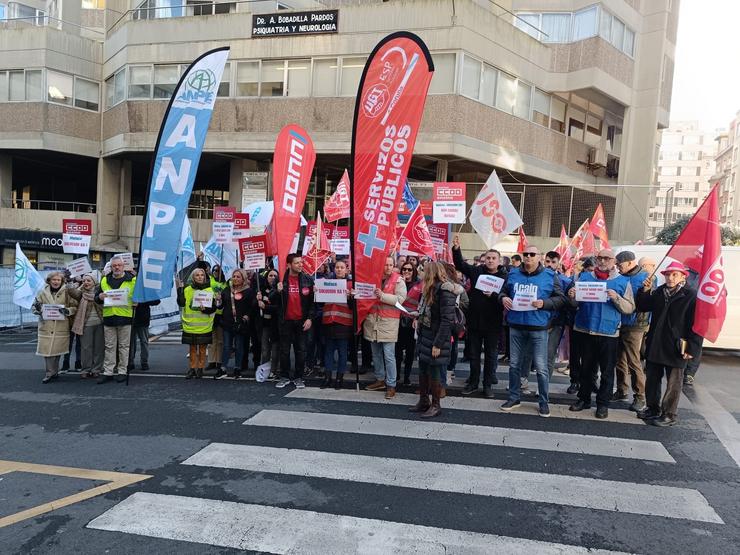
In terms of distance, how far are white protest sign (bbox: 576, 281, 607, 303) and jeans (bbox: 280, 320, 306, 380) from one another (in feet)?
12.5

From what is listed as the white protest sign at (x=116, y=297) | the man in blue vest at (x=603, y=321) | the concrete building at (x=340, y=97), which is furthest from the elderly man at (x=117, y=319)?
the concrete building at (x=340, y=97)

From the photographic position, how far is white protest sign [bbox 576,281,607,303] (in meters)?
6.09

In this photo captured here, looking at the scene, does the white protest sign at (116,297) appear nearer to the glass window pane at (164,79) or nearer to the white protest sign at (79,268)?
the white protest sign at (79,268)

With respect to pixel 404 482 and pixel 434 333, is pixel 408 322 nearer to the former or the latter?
pixel 434 333

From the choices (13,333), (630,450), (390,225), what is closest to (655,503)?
(630,450)

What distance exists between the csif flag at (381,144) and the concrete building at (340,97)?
11.2 m

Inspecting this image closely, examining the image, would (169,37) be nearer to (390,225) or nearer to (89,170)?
(89,170)

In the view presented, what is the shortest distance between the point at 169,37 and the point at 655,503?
921 inches

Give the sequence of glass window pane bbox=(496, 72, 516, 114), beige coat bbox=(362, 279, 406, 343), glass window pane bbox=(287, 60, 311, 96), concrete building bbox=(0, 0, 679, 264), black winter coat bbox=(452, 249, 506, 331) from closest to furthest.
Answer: beige coat bbox=(362, 279, 406, 343) → black winter coat bbox=(452, 249, 506, 331) → concrete building bbox=(0, 0, 679, 264) → glass window pane bbox=(496, 72, 516, 114) → glass window pane bbox=(287, 60, 311, 96)

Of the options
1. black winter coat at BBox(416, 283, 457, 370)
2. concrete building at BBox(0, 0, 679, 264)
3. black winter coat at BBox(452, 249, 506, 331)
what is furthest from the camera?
concrete building at BBox(0, 0, 679, 264)

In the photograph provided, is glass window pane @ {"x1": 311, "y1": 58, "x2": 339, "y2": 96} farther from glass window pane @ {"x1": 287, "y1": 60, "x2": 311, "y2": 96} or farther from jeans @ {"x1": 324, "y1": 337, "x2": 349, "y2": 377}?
jeans @ {"x1": 324, "y1": 337, "x2": 349, "y2": 377}

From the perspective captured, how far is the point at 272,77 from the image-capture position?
2044 cm

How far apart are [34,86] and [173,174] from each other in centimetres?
2090

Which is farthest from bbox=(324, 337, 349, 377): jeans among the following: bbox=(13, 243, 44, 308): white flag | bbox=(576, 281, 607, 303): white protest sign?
bbox=(13, 243, 44, 308): white flag
